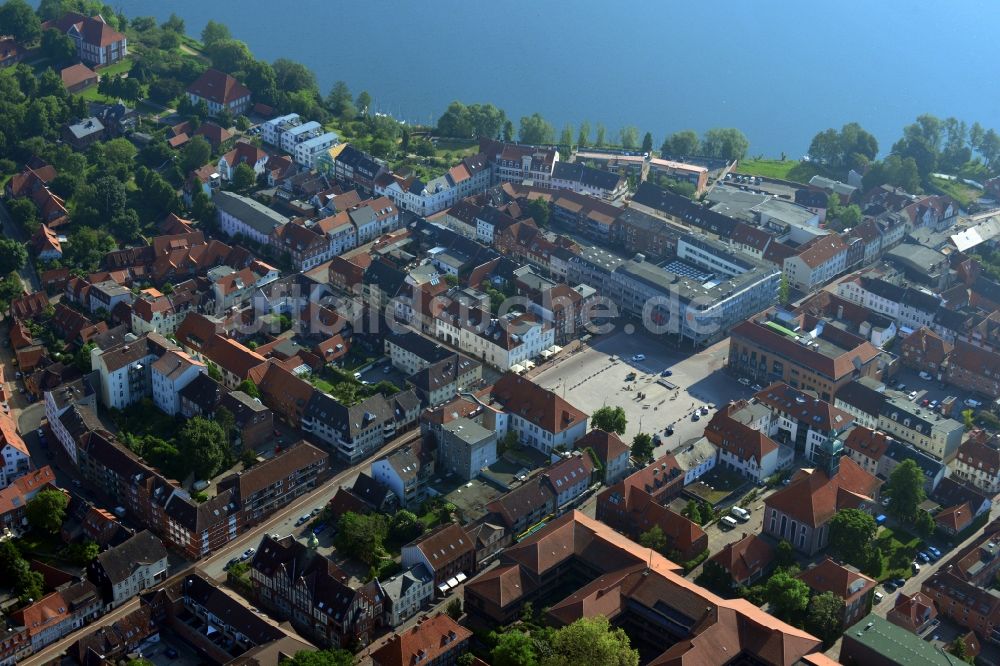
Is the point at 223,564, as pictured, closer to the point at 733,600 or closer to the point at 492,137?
the point at 733,600

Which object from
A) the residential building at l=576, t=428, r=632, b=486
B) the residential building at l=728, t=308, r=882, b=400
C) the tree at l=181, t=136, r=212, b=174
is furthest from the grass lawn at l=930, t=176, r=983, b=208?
the tree at l=181, t=136, r=212, b=174

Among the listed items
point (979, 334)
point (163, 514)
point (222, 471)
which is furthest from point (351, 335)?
point (979, 334)

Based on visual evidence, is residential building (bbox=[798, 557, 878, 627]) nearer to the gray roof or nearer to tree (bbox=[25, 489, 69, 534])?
tree (bbox=[25, 489, 69, 534])

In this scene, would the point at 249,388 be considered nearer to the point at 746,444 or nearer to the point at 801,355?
the point at 746,444

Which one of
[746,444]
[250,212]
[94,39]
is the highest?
[94,39]

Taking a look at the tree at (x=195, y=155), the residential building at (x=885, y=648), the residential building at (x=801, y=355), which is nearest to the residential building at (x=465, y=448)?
the residential building at (x=801, y=355)

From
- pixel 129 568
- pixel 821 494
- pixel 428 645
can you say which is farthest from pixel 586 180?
pixel 428 645
